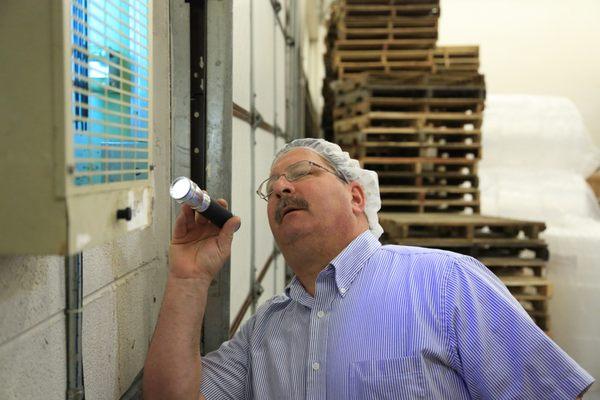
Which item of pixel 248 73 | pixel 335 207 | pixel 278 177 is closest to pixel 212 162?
pixel 278 177

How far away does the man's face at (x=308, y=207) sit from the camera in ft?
6.78

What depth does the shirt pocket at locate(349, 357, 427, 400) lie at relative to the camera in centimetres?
181

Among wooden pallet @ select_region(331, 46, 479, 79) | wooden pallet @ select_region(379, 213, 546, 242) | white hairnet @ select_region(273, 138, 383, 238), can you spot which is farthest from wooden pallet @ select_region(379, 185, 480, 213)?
white hairnet @ select_region(273, 138, 383, 238)

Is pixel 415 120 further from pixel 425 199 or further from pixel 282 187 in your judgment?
pixel 282 187

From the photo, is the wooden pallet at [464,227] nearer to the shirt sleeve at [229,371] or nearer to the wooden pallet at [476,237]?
the wooden pallet at [476,237]

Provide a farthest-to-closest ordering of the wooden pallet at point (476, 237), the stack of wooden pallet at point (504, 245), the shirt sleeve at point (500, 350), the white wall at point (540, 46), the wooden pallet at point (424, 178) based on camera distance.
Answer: the white wall at point (540, 46) < the wooden pallet at point (424, 178) < the wooden pallet at point (476, 237) < the stack of wooden pallet at point (504, 245) < the shirt sleeve at point (500, 350)

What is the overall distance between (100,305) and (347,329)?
0.84 m

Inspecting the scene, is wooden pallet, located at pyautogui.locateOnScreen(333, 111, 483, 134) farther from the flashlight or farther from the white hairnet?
the flashlight

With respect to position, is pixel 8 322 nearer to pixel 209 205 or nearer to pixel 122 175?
pixel 122 175

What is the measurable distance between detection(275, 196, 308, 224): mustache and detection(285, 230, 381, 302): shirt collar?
0.23m

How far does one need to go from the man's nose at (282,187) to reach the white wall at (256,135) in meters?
0.60

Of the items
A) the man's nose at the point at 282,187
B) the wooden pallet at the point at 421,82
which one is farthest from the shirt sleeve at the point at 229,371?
the wooden pallet at the point at 421,82

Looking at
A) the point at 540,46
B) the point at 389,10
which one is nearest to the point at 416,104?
the point at 389,10

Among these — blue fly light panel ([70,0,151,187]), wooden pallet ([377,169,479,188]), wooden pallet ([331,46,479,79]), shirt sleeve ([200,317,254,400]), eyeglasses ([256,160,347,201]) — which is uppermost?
wooden pallet ([331,46,479,79])
